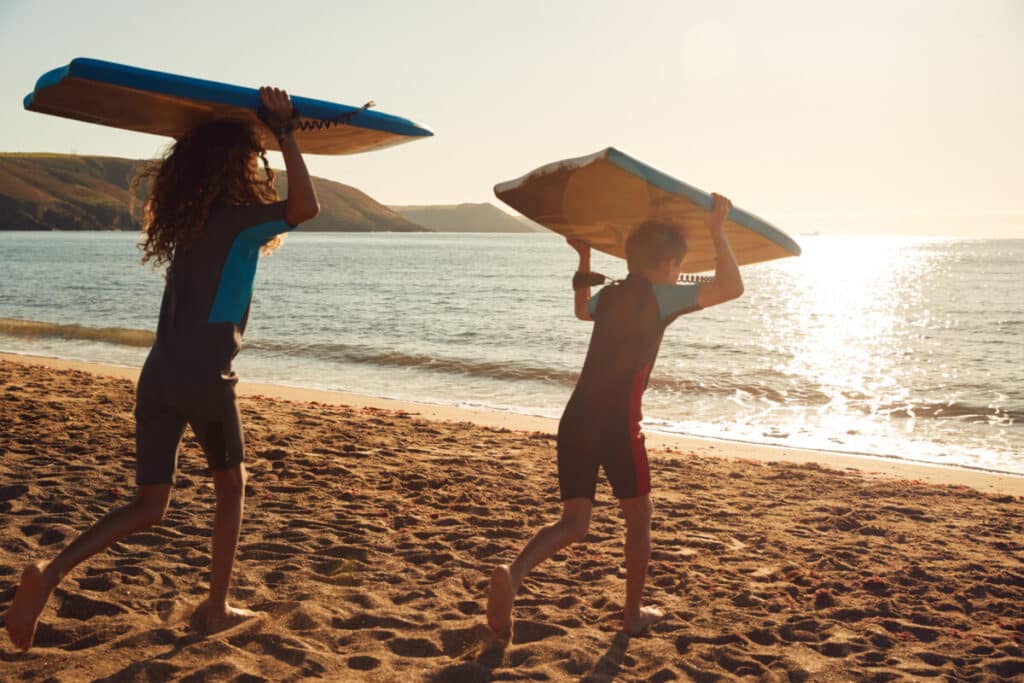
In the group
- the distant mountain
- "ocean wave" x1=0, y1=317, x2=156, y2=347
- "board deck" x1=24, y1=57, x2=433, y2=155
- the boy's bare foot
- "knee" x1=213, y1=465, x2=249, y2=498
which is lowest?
"ocean wave" x1=0, y1=317, x2=156, y2=347

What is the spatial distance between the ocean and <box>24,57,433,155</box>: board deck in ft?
27.4

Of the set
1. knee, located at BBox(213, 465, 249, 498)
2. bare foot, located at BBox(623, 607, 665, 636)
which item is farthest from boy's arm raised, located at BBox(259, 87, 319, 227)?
bare foot, located at BBox(623, 607, 665, 636)

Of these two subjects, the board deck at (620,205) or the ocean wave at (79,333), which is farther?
the ocean wave at (79,333)

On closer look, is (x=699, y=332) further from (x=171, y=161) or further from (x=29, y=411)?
(x=171, y=161)

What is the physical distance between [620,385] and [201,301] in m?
1.70

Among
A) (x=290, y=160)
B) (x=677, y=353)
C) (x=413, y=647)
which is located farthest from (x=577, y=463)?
(x=677, y=353)

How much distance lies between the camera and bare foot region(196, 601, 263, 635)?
11.8 ft

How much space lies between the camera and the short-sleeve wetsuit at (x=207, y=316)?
3.09m

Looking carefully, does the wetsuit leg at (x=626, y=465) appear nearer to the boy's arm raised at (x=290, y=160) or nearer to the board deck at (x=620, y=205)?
the board deck at (x=620, y=205)

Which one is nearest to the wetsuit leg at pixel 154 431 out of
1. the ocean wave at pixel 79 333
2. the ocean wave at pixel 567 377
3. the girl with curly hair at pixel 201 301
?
the girl with curly hair at pixel 201 301

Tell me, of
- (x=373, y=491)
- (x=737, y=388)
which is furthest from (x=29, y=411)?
(x=737, y=388)

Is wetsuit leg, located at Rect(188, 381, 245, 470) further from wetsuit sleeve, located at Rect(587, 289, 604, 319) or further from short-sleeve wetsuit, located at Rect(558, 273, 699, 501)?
wetsuit sleeve, located at Rect(587, 289, 604, 319)

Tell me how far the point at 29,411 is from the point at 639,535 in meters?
7.18

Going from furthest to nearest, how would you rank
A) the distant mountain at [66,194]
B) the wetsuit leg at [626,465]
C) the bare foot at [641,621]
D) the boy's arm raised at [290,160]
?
the distant mountain at [66,194]
the bare foot at [641,621]
the wetsuit leg at [626,465]
the boy's arm raised at [290,160]
